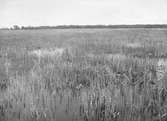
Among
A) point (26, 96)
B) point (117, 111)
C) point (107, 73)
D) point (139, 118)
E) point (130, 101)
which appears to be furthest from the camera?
point (107, 73)

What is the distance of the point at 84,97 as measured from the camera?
2.83 metres

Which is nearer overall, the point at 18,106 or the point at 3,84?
the point at 18,106

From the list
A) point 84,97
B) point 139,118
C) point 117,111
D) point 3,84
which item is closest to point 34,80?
point 3,84

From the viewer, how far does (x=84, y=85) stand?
358 centimetres

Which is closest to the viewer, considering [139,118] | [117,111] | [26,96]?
[139,118]

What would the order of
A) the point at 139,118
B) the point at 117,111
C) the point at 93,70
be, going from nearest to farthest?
1. the point at 139,118
2. the point at 117,111
3. the point at 93,70

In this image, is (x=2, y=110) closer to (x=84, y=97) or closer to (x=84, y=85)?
(x=84, y=97)

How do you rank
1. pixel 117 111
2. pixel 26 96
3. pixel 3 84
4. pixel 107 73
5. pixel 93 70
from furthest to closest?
pixel 93 70, pixel 107 73, pixel 3 84, pixel 26 96, pixel 117 111

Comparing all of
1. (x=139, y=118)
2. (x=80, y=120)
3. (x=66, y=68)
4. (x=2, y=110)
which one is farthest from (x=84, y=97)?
(x=66, y=68)

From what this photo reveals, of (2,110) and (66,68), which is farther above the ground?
(66,68)

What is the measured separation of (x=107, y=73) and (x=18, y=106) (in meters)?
2.47

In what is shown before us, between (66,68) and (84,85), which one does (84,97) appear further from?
(66,68)

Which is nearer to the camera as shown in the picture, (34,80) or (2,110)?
(2,110)

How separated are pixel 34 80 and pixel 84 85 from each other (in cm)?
124
